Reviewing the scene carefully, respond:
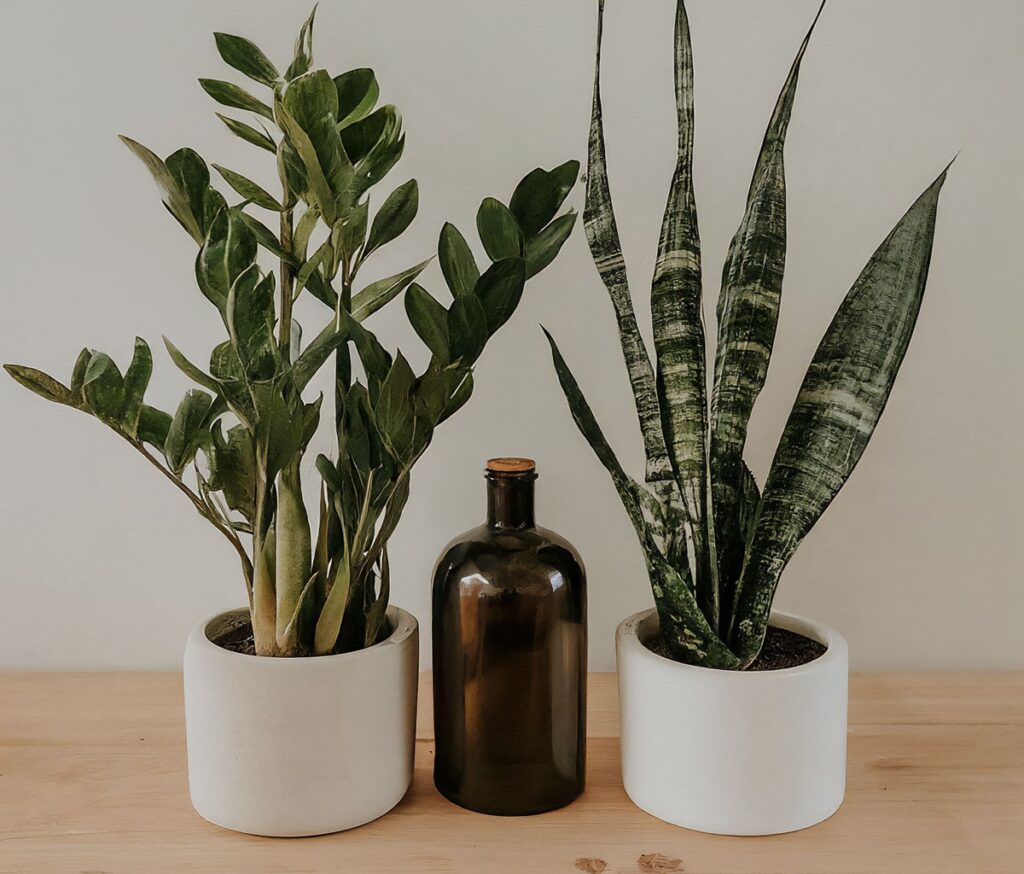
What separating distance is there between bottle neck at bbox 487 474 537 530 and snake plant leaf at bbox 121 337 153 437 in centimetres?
23

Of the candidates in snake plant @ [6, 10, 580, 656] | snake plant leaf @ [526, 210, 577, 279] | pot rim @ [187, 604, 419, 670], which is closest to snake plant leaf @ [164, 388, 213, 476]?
snake plant @ [6, 10, 580, 656]

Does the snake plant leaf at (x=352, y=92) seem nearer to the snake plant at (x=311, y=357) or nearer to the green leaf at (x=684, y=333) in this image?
the snake plant at (x=311, y=357)

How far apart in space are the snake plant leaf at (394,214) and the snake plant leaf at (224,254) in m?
0.09

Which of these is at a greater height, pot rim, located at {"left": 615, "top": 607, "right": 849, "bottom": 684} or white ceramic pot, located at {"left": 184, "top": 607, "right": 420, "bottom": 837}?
pot rim, located at {"left": 615, "top": 607, "right": 849, "bottom": 684}

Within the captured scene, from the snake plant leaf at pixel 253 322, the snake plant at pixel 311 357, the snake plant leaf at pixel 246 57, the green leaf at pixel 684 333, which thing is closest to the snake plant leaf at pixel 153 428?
the snake plant at pixel 311 357

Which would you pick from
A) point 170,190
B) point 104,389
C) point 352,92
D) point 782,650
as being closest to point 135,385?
point 104,389

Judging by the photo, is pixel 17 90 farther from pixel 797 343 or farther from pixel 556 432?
pixel 797 343

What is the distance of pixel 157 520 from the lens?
873mm

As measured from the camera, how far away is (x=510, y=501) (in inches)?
25.2

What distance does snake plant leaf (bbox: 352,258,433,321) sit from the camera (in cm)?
60

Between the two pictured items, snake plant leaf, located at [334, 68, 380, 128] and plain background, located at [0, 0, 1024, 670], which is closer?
snake plant leaf, located at [334, 68, 380, 128]

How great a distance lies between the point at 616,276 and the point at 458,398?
13 centimetres

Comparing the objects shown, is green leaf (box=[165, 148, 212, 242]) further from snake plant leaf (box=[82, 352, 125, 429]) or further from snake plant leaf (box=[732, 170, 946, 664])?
snake plant leaf (box=[732, 170, 946, 664])

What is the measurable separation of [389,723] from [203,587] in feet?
1.09
